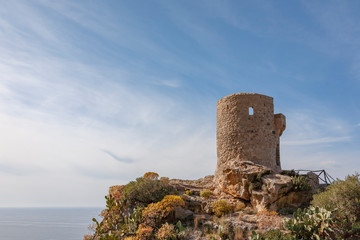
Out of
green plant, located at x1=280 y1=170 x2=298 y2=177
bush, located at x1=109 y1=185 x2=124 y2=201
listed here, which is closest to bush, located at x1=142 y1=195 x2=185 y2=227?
bush, located at x1=109 y1=185 x2=124 y2=201

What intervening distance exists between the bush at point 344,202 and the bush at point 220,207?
14.8 ft

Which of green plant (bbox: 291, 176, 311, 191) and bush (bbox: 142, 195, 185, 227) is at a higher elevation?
green plant (bbox: 291, 176, 311, 191)

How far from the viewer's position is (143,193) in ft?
55.6

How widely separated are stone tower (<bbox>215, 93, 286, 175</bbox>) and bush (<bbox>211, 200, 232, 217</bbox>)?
3545mm

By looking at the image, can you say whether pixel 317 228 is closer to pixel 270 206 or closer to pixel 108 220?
pixel 270 206

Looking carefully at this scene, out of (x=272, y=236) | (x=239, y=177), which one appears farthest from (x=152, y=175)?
(x=272, y=236)

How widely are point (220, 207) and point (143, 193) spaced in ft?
14.6

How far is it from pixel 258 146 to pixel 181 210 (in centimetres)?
667

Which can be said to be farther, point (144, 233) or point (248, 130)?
point (248, 130)

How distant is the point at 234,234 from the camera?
13.5 metres

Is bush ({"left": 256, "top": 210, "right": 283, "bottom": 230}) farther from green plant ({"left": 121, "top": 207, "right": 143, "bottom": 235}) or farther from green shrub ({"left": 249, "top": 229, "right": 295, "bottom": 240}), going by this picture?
green plant ({"left": 121, "top": 207, "right": 143, "bottom": 235})

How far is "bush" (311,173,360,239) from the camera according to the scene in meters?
13.3

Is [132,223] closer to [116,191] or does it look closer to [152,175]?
[116,191]

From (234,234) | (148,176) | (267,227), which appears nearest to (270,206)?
(267,227)
